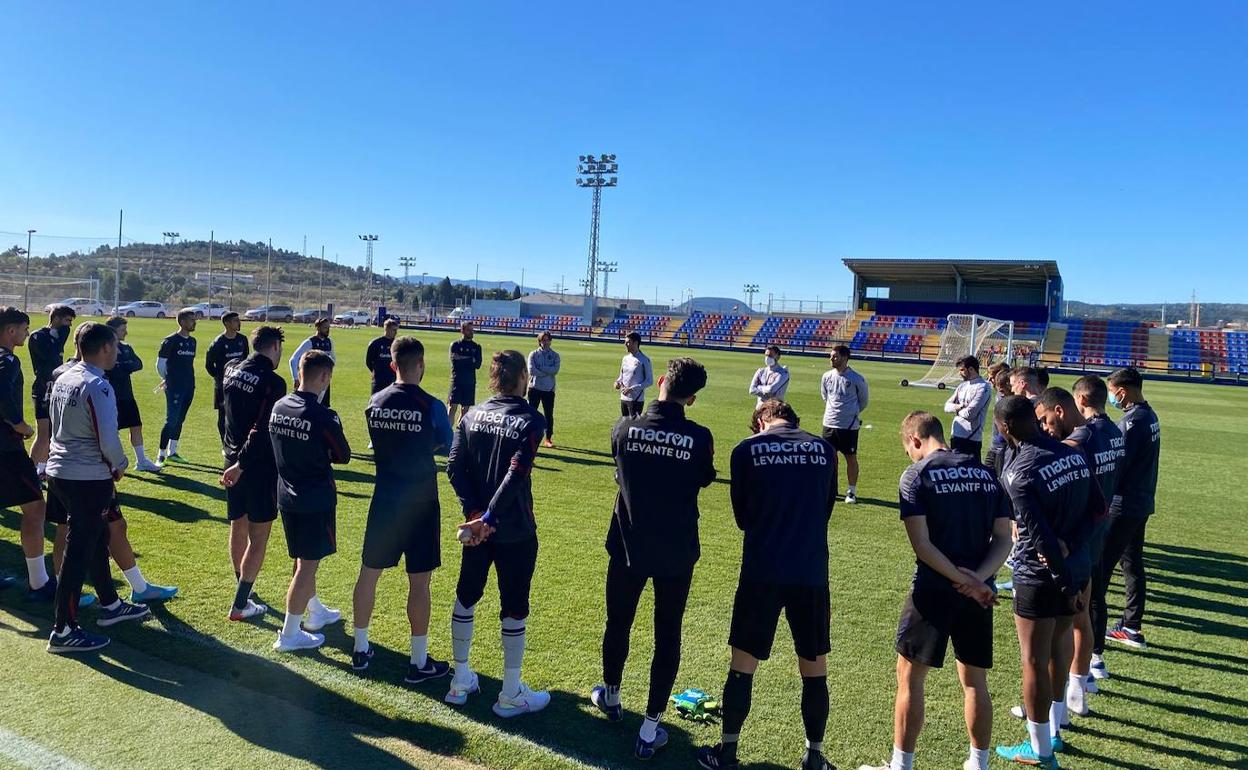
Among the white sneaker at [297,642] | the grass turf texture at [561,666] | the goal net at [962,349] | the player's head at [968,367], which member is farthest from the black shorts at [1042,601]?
the goal net at [962,349]

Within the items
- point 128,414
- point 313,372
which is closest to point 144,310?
point 128,414

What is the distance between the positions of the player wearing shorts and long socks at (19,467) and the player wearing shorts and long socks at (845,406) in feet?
26.5

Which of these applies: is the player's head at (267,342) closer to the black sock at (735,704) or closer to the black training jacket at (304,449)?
→ the black training jacket at (304,449)

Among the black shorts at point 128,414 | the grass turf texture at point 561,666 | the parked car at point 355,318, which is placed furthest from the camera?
the parked car at point 355,318

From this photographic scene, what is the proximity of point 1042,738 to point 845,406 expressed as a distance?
5.97 meters

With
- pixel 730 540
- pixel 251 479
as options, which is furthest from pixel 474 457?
pixel 730 540

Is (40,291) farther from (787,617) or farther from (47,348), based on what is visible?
(787,617)

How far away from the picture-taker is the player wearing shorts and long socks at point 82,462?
15.8ft

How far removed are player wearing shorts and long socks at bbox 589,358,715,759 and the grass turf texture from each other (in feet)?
1.65

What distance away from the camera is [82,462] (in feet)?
16.0

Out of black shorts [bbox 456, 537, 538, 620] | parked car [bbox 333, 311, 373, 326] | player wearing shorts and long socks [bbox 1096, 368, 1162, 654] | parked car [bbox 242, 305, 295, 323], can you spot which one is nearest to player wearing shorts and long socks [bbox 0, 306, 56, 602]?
black shorts [bbox 456, 537, 538, 620]

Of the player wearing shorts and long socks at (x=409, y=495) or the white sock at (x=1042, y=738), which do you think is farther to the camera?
the player wearing shorts and long socks at (x=409, y=495)

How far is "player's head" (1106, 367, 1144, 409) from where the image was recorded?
5.68 meters

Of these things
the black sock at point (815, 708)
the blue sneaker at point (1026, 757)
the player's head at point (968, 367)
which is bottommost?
the blue sneaker at point (1026, 757)
